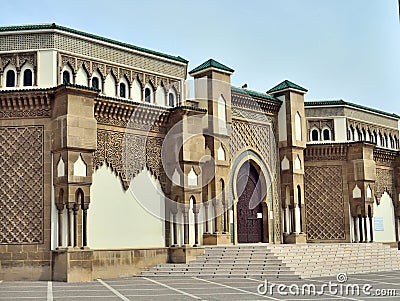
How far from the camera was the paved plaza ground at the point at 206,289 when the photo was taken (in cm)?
913

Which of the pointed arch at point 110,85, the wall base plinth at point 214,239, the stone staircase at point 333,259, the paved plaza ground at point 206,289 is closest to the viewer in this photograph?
the paved plaza ground at point 206,289

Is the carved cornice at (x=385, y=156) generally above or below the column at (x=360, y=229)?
above

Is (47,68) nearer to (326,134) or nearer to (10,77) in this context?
(10,77)

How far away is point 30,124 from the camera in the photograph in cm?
1287

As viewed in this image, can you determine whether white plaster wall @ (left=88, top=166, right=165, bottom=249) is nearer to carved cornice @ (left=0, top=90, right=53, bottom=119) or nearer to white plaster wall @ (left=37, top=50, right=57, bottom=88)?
carved cornice @ (left=0, top=90, right=53, bottom=119)

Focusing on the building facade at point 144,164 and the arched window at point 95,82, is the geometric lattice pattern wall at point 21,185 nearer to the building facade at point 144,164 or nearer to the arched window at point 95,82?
the building facade at point 144,164

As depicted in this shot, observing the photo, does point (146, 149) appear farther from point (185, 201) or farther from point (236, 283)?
point (236, 283)

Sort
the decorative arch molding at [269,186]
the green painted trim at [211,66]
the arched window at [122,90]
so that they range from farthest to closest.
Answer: the decorative arch molding at [269,186]
the green painted trim at [211,66]
the arched window at [122,90]

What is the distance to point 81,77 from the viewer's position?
13938 millimetres

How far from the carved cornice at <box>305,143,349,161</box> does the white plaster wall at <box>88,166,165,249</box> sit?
21.4 feet

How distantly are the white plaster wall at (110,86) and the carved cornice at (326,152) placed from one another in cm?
732

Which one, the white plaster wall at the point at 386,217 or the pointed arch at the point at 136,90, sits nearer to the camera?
the pointed arch at the point at 136,90

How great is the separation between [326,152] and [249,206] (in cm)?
360

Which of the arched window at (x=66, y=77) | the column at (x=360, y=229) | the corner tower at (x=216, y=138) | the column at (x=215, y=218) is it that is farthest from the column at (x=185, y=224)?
the column at (x=360, y=229)
